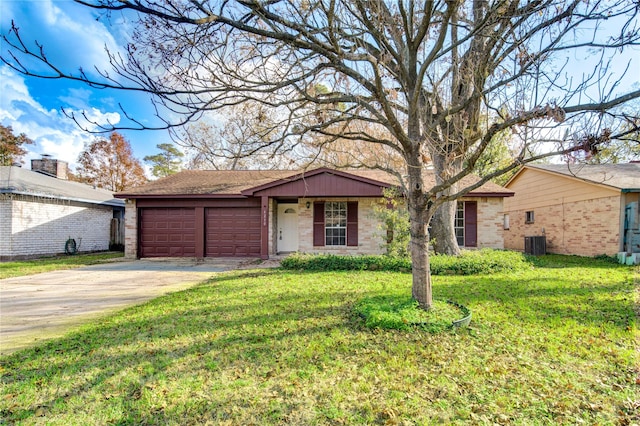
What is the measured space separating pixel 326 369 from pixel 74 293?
6.56m

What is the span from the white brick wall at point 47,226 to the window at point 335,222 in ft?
39.7

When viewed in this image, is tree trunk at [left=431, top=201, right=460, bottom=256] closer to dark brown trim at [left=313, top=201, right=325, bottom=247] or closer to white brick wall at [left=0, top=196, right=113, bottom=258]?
dark brown trim at [left=313, top=201, right=325, bottom=247]

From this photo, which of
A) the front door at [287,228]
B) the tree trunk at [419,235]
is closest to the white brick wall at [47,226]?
the front door at [287,228]

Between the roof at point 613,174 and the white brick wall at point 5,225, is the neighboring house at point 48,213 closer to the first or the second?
the white brick wall at point 5,225

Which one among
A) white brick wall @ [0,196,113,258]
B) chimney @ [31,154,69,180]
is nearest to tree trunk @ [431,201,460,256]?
white brick wall @ [0,196,113,258]

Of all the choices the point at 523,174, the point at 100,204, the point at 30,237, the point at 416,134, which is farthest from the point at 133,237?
the point at 523,174

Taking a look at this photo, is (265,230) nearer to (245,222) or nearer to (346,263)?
(245,222)

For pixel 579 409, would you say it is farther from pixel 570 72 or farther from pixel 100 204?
pixel 100 204

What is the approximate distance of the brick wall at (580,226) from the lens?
37.2 ft

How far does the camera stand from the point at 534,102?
12.3ft

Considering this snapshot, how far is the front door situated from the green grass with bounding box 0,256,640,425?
335 inches

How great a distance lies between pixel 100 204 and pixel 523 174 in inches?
886

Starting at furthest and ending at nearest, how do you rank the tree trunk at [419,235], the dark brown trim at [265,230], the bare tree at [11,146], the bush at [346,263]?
the bare tree at [11,146], the dark brown trim at [265,230], the bush at [346,263], the tree trunk at [419,235]

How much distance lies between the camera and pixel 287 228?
14.2 m
